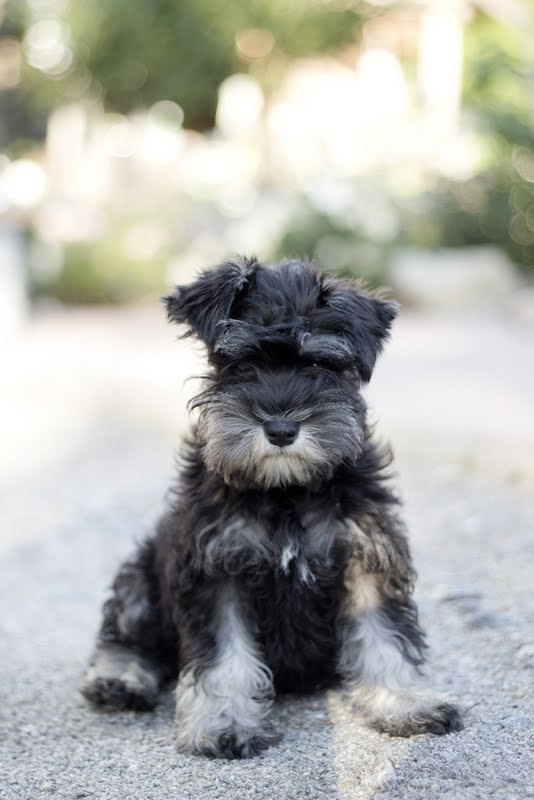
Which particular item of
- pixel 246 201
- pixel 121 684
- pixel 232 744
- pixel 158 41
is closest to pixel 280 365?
pixel 232 744

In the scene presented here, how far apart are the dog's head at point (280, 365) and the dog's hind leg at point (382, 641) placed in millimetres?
495

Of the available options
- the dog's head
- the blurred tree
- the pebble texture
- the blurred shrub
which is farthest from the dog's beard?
the blurred tree

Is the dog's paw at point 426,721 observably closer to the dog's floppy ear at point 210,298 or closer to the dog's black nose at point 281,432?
the dog's black nose at point 281,432

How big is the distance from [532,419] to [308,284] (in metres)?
5.64

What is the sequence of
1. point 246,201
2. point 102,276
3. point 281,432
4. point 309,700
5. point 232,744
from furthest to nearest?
point 246,201, point 102,276, point 309,700, point 232,744, point 281,432

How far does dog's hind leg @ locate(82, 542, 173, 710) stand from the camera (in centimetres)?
490

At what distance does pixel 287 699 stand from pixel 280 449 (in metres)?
1.33

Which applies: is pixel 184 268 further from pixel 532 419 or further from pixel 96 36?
pixel 96 36

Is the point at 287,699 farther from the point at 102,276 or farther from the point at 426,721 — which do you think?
the point at 102,276

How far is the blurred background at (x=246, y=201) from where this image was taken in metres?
10.8

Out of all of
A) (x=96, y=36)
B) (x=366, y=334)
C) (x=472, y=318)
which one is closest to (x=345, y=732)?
(x=366, y=334)

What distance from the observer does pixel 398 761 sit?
407 centimetres

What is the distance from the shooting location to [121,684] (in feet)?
16.0

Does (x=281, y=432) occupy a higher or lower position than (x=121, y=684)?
higher
